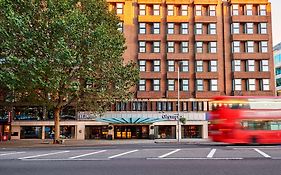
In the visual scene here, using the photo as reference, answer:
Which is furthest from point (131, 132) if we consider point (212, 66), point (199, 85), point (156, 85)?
point (212, 66)

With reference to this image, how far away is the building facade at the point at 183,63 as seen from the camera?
166ft

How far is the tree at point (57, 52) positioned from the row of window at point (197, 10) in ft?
58.4

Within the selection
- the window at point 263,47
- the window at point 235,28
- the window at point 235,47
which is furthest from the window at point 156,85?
the window at point 263,47

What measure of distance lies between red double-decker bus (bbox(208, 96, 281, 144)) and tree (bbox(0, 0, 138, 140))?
43.2ft

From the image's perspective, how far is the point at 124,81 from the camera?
3622 cm

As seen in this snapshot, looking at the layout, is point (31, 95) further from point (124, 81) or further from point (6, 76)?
point (124, 81)

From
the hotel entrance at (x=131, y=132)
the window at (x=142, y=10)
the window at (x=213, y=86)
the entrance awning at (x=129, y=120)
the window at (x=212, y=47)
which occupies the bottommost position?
the hotel entrance at (x=131, y=132)

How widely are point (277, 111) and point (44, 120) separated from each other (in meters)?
34.7

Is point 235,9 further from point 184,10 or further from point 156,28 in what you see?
point 156,28

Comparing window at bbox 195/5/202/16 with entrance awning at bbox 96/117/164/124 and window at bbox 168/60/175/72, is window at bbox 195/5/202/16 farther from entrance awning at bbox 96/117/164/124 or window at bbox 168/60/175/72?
entrance awning at bbox 96/117/164/124

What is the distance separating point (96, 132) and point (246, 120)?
30.7m

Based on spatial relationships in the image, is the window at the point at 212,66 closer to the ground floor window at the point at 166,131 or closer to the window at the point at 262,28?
the window at the point at 262,28

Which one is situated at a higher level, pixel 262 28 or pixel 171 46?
pixel 262 28

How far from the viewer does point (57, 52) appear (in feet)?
97.3
